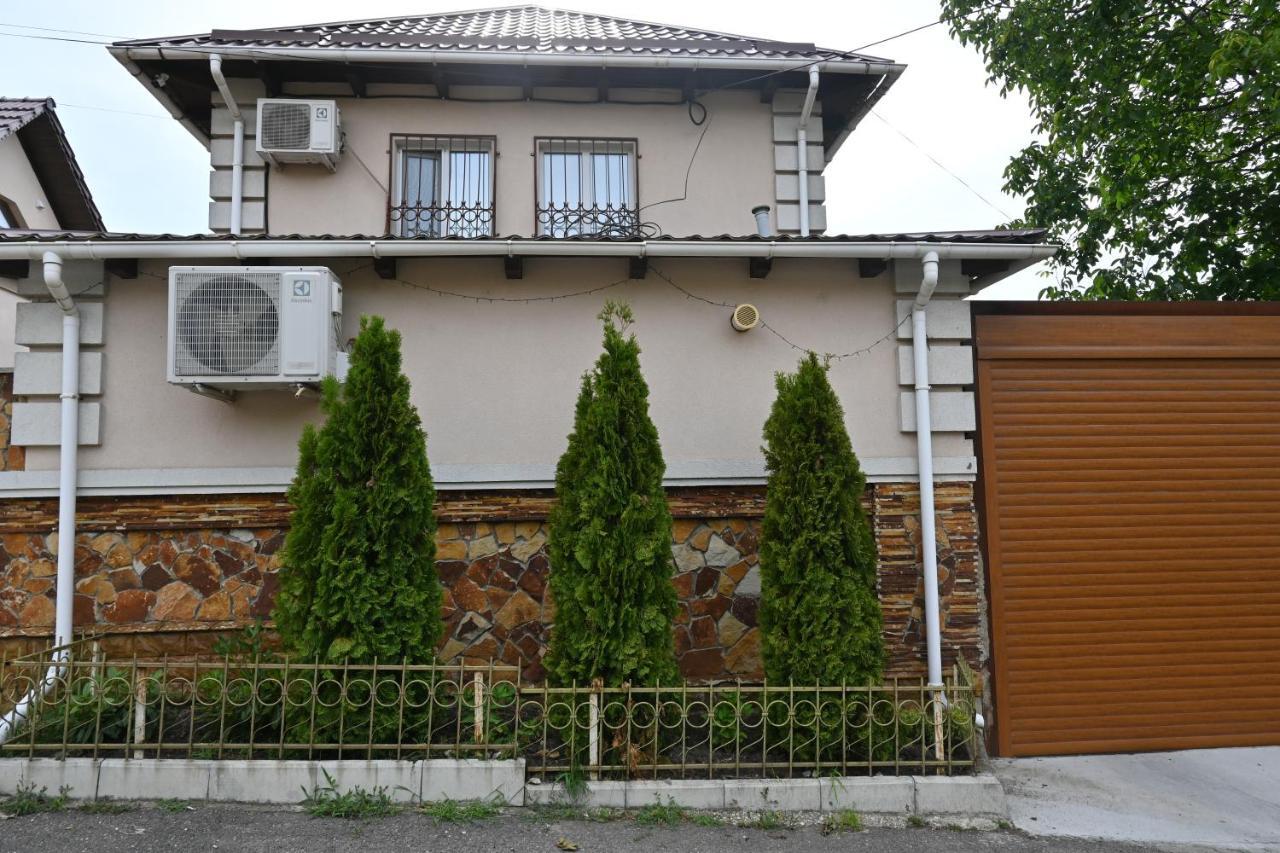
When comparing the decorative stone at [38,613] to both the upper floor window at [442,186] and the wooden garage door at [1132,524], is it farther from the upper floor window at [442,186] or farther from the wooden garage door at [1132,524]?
the wooden garage door at [1132,524]

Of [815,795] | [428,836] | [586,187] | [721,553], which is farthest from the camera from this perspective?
[586,187]

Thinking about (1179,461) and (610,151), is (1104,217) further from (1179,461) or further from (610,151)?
(610,151)

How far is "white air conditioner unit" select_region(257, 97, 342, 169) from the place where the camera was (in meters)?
7.32

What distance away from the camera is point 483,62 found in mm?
7332

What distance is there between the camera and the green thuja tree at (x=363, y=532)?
4965 millimetres

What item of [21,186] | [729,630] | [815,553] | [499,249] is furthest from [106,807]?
[21,186]

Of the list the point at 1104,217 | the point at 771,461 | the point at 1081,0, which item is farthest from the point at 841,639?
the point at 1081,0

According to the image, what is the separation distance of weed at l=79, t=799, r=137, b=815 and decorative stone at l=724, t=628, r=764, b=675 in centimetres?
393

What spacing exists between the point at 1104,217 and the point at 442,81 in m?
8.93

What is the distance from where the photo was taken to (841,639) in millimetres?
5254

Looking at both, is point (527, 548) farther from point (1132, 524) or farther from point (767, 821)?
point (1132, 524)

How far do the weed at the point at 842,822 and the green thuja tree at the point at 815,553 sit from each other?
0.77 metres

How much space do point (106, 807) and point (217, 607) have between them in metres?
1.59

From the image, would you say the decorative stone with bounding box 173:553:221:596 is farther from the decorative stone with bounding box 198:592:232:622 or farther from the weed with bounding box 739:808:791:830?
the weed with bounding box 739:808:791:830
